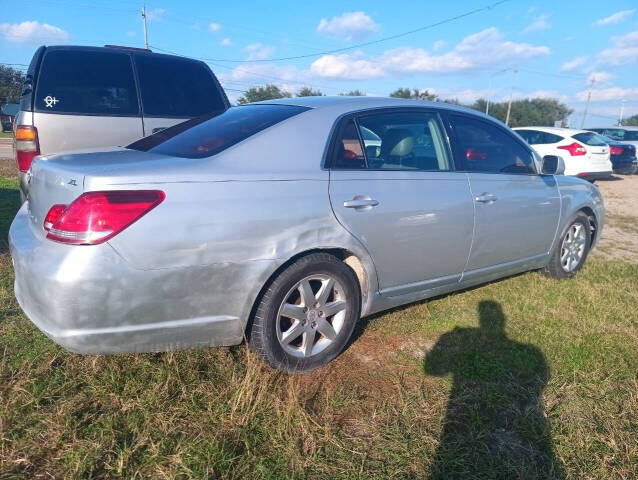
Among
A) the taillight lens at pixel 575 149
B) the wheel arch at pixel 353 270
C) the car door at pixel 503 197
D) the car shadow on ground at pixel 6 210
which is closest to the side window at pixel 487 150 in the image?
the car door at pixel 503 197

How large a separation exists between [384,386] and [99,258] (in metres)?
1.59

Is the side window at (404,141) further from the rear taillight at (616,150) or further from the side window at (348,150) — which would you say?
the rear taillight at (616,150)

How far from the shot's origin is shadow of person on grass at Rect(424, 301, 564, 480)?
1970 mm

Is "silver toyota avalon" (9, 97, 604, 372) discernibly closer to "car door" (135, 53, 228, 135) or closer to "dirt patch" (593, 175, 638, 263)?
"car door" (135, 53, 228, 135)

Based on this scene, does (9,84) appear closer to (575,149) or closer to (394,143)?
(575,149)

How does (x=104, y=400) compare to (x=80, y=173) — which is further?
(x=104, y=400)

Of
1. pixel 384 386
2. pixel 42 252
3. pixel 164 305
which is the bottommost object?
pixel 384 386

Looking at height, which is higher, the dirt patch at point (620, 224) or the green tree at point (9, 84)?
the green tree at point (9, 84)

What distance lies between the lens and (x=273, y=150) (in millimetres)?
2469

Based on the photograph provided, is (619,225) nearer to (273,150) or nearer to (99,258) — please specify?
(273,150)

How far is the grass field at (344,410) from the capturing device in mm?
1902

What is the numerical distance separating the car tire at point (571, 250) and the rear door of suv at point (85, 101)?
13.7ft

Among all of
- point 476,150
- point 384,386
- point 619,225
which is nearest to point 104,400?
point 384,386

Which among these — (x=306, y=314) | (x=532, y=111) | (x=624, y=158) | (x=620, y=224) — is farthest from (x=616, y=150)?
(x=532, y=111)
